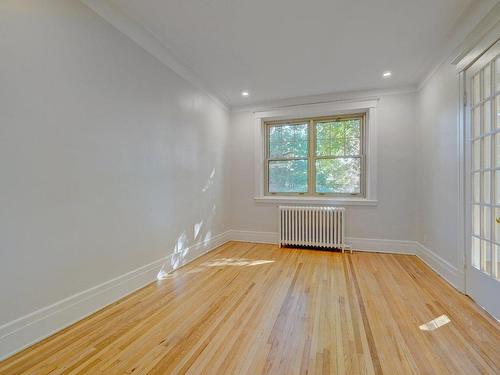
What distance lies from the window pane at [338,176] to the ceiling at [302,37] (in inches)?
50.0

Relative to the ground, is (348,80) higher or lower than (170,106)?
higher

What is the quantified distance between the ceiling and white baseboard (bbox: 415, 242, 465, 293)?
96.1 inches

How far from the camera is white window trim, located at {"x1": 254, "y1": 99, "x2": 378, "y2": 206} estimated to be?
12.2 feet

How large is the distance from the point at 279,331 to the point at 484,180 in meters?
2.21

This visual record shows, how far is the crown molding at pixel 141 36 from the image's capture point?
1.97m

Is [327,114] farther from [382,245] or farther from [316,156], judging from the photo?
[382,245]

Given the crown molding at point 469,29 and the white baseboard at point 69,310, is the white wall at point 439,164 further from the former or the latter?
the white baseboard at point 69,310

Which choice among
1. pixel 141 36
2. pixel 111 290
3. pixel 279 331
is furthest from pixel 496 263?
pixel 141 36

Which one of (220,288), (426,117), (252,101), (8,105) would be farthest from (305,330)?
(252,101)

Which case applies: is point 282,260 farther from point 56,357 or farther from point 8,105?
point 8,105

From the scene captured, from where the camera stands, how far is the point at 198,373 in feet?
4.25

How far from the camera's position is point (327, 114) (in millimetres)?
3982

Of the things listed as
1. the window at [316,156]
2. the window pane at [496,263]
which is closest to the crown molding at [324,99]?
the window at [316,156]

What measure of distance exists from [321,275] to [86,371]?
7.63ft
